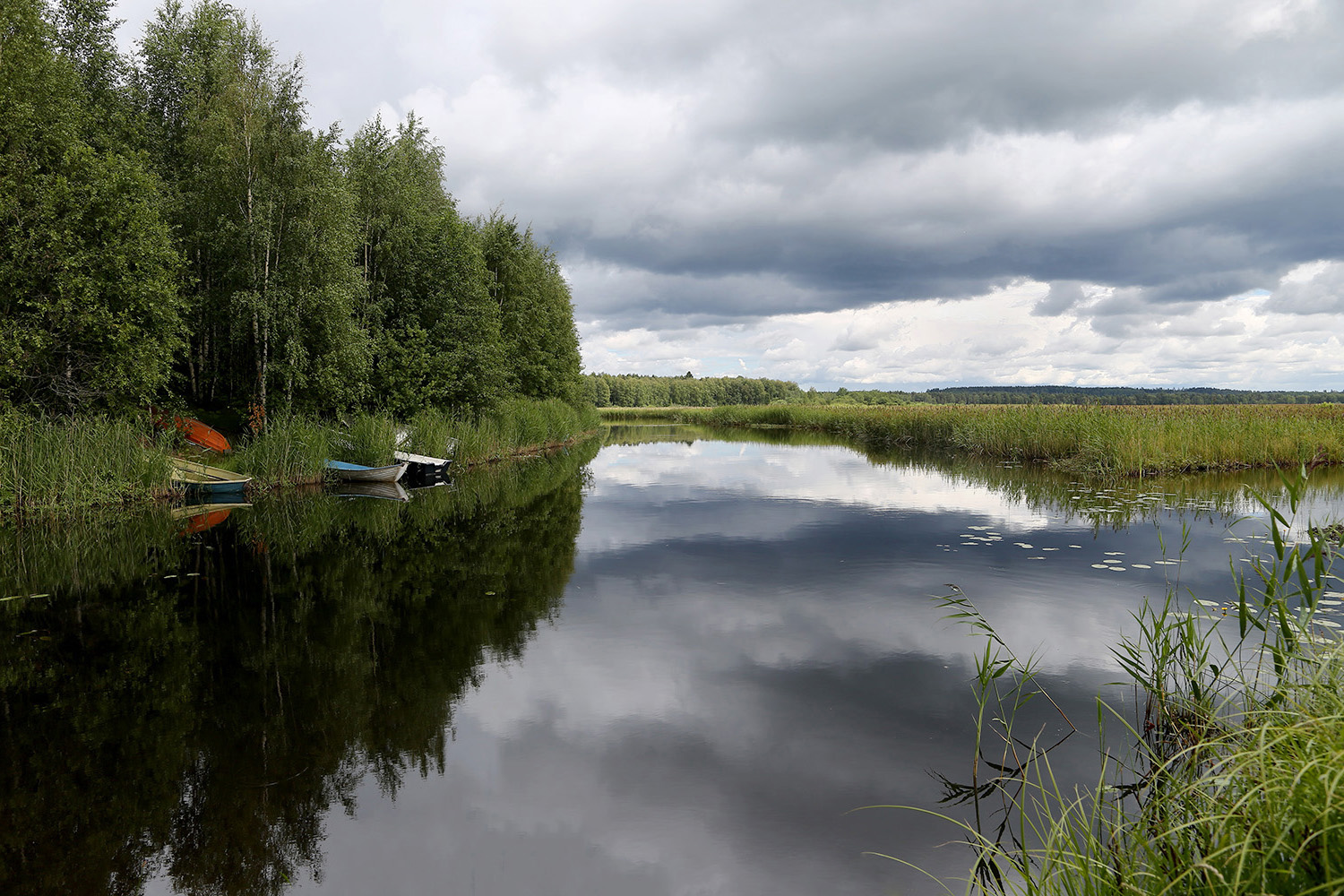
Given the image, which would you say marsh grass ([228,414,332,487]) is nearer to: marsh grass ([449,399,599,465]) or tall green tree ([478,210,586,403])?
marsh grass ([449,399,599,465])

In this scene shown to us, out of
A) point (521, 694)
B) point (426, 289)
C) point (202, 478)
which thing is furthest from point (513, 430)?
point (521, 694)

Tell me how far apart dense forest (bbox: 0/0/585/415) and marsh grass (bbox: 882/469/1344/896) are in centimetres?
1920

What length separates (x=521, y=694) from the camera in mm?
6219

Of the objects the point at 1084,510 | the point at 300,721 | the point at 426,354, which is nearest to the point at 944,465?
the point at 1084,510

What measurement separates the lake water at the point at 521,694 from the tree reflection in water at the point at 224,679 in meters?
0.03

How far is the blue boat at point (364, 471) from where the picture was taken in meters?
19.9

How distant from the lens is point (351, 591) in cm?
947

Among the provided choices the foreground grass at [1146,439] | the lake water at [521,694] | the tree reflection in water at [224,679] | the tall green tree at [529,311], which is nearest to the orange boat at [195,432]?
the lake water at [521,694]

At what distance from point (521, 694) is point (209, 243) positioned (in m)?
21.9

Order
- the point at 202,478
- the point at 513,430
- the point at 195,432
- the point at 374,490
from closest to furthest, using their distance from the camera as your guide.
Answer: the point at 202,478, the point at 374,490, the point at 195,432, the point at 513,430

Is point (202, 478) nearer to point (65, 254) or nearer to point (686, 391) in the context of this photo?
point (65, 254)

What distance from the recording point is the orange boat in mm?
18641

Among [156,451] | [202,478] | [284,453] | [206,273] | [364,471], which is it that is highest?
[206,273]

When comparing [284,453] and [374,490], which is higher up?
[284,453]
